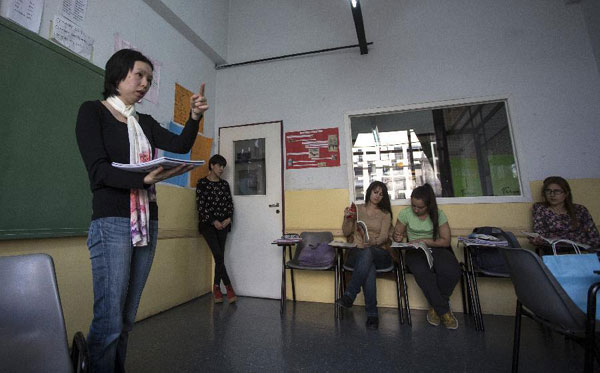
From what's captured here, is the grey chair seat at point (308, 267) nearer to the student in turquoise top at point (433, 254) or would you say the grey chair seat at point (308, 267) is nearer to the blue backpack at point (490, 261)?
the student in turquoise top at point (433, 254)

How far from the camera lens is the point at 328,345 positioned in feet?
6.57

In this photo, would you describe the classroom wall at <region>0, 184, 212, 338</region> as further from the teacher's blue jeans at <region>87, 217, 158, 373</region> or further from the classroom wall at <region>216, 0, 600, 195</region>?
the classroom wall at <region>216, 0, 600, 195</region>

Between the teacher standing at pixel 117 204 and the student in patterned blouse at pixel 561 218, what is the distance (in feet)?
9.77

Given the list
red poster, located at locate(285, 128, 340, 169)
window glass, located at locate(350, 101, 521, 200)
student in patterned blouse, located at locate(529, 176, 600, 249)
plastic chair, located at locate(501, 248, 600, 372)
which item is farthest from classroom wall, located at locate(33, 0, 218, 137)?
student in patterned blouse, located at locate(529, 176, 600, 249)

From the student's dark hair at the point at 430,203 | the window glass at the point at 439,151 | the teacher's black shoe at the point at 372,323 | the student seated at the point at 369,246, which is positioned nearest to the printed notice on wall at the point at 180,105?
the window glass at the point at 439,151

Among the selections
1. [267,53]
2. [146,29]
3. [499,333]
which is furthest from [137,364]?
[267,53]

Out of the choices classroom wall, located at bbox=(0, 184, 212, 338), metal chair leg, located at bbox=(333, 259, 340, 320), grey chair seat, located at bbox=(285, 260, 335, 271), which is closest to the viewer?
classroom wall, located at bbox=(0, 184, 212, 338)

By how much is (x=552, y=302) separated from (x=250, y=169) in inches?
124

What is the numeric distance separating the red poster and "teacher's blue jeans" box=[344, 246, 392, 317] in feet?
4.03

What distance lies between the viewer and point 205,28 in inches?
142

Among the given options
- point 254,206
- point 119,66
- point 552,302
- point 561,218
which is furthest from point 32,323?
point 561,218

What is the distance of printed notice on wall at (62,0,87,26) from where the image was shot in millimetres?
2055

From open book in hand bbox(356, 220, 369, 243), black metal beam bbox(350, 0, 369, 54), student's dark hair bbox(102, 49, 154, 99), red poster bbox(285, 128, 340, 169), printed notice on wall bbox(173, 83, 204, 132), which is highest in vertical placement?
black metal beam bbox(350, 0, 369, 54)

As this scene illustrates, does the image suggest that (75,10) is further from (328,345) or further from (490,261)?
(490,261)
